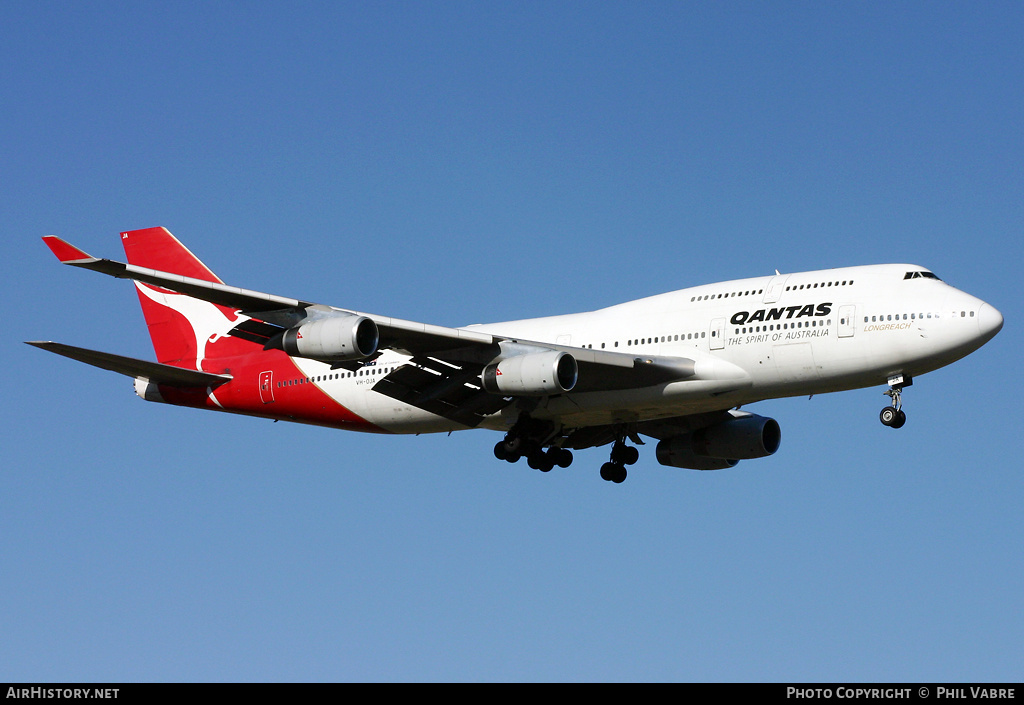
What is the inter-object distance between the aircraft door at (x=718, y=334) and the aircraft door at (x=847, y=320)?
3257 mm

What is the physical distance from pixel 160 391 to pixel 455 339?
41.1 ft

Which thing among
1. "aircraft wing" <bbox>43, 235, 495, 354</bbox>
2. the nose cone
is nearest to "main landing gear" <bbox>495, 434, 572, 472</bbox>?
"aircraft wing" <bbox>43, 235, 495, 354</bbox>

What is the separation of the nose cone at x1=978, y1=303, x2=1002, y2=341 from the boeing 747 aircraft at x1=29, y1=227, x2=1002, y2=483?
57mm

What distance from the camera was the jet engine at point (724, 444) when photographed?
41.0m

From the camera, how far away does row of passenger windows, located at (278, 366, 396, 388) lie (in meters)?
40.4

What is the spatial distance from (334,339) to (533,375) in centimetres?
559

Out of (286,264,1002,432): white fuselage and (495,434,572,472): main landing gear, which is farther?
(495,434,572,472): main landing gear

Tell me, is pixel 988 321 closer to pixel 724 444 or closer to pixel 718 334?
pixel 718 334

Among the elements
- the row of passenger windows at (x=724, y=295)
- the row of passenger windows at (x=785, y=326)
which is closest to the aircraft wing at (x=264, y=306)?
the row of passenger windows at (x=724, y=295)

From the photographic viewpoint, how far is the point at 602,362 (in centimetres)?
3544

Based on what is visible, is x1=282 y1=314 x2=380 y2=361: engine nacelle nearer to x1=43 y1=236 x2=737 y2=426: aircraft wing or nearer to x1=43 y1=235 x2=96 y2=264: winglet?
x1=43 y1=236 x2=737 y2=426: aircraft wing

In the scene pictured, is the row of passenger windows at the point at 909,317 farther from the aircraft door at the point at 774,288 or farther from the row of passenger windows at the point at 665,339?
the row of passenger windows at the point at 665,339
